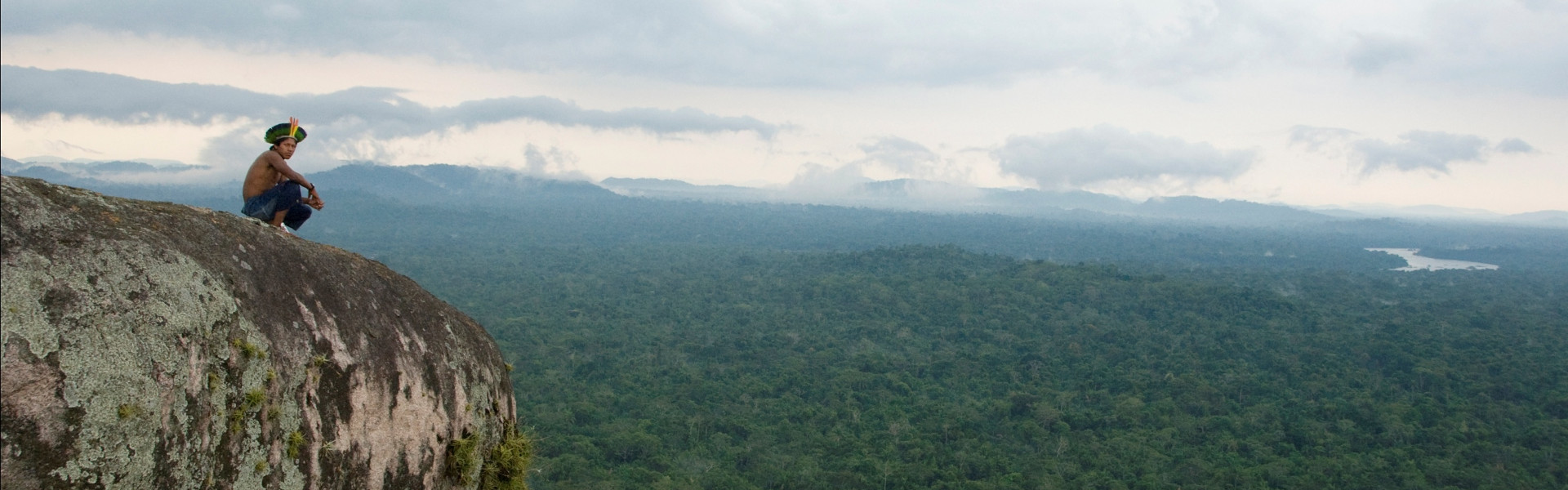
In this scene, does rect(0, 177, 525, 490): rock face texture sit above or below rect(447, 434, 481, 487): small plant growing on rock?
above

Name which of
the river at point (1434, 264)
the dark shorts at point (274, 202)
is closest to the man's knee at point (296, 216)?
the dark shorts at point (274, 202)

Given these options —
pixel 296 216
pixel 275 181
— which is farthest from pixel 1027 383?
pixel 275 181

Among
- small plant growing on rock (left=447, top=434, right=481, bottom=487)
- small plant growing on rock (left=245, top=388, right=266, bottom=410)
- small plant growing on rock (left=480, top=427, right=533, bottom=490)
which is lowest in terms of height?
small plant growing on rock (left=480, top=427, right=533, bottom=490)

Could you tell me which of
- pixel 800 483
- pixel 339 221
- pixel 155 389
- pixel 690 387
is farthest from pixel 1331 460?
pixel 339 221

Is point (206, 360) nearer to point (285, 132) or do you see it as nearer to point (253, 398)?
point (253, 398)

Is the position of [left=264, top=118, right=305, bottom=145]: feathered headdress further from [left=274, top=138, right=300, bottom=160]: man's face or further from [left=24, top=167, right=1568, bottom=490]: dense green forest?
[left=24, top=167, right=1568, bottom=490]: dense green forest

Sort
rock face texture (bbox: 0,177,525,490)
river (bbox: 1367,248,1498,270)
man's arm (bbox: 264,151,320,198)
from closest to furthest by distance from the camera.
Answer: rock face texture (bbox: 0,177,525,490) < man's arm (bbox: 264,151,320,198) < river (bbox: 1367,248,1498,270)

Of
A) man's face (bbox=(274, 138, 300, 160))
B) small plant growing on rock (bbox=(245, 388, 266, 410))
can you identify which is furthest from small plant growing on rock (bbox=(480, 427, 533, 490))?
man's face (bbox=(274, 138, 300, 160))
